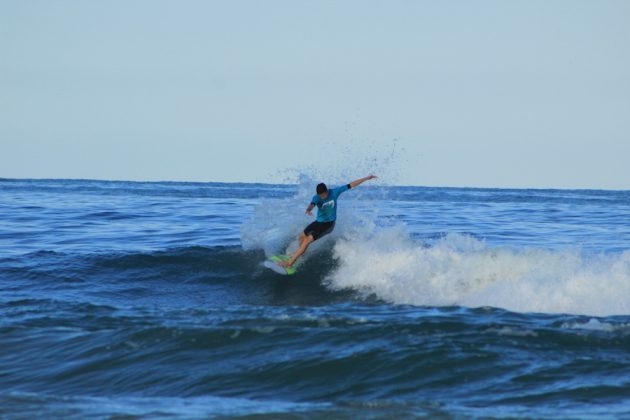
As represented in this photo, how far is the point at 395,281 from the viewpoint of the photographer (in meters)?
17.1

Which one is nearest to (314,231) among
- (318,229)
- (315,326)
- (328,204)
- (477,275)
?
(318,229)

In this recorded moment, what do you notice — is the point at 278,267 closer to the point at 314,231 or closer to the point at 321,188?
the point at 314,231

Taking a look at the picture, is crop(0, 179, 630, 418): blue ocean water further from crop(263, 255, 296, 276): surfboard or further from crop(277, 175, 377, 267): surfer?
crop(277, 175, 377, 267): surfer

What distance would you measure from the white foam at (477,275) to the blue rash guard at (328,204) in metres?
1.46

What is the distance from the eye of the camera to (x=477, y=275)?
664 inches

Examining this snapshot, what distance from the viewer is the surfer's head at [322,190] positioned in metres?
17.3

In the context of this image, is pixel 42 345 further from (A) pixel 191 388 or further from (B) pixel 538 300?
(B) pixel 538 300

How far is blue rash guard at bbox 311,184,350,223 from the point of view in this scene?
57.6 feet

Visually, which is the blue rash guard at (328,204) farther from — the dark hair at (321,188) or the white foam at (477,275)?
the white foam at (477,275)

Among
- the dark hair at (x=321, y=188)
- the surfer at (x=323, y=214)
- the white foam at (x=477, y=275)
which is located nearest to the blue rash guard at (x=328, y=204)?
the surfer at (x=323, y=214)

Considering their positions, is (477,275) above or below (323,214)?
below

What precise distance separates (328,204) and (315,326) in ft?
18.6

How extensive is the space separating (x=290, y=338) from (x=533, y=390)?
3.64 m

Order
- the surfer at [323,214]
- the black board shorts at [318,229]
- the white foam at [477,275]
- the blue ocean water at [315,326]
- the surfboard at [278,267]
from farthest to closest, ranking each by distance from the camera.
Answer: the surfboard at [278,267] < the black board shorts at [318,229] < the surfer at [323,214] < the white foam at [477,275] < the blue ocean water at [315,326]
